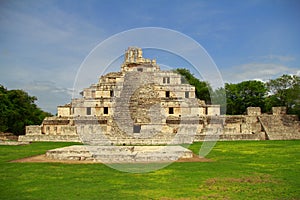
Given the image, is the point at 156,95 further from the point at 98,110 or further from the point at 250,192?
the point at 250,192

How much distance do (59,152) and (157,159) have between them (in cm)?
519

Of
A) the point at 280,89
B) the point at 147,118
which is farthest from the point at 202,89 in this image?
the point at 147,118

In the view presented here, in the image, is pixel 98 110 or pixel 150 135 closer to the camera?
pixel 150 135

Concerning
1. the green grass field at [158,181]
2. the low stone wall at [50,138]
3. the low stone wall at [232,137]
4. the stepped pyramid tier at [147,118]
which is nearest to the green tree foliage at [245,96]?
the stepped pyramid tier at [147,118]

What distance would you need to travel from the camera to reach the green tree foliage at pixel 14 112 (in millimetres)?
37469

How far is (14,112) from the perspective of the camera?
3853cm

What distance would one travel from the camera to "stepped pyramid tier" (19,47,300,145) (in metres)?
30.9

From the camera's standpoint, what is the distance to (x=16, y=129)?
39625mm

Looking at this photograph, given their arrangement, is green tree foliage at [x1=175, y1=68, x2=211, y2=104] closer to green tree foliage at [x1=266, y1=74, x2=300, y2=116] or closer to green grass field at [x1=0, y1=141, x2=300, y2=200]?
green tree foliage at [x1=266, y1=74, x2=300, y2=116]

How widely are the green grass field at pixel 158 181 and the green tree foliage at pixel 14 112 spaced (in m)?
25.9

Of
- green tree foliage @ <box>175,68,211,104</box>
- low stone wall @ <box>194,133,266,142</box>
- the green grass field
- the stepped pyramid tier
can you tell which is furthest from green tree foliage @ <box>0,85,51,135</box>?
green tree foliage @ <box>175,68,211,104</box>

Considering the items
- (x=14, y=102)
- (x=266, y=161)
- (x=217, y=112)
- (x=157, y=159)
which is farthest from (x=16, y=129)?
(x=266, y=161)

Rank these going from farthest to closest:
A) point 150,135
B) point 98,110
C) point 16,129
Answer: point 16,129 < point 98,110 < point 150,135

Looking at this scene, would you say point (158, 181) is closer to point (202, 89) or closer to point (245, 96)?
point (245, 96)
